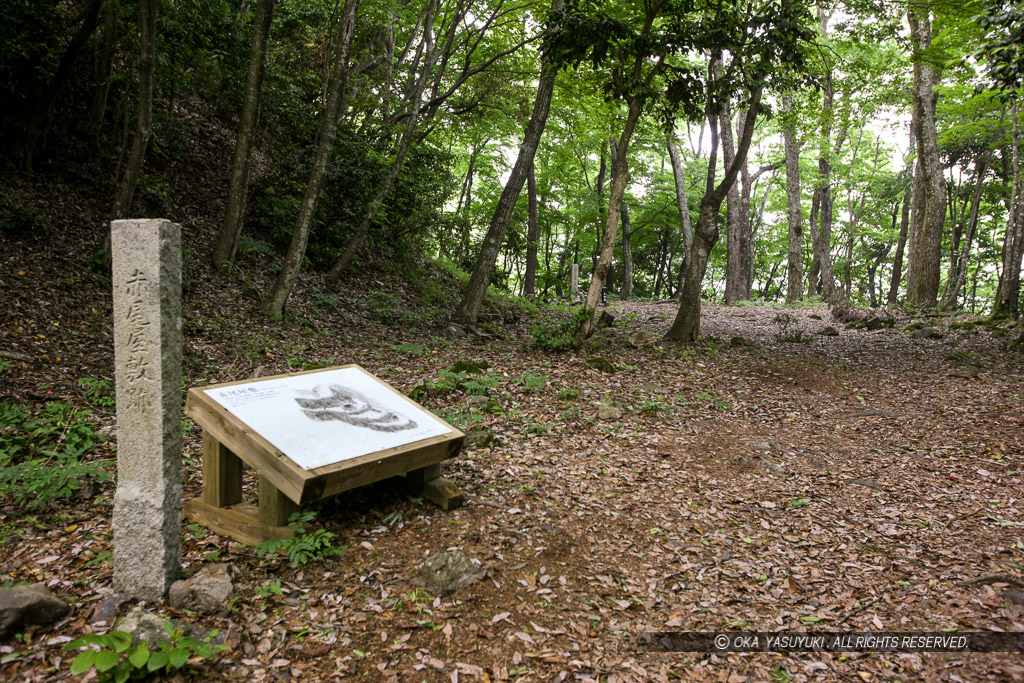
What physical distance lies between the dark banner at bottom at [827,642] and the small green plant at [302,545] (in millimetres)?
2043

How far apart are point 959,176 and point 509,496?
23.9 meters

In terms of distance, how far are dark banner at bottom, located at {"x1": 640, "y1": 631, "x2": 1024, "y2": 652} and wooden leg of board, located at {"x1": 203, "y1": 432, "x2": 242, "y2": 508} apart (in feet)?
9.44

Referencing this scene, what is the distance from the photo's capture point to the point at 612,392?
25.6 ft

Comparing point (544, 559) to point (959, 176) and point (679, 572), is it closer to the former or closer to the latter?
point (679, 572)

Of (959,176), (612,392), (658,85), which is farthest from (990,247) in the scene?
(612,392)

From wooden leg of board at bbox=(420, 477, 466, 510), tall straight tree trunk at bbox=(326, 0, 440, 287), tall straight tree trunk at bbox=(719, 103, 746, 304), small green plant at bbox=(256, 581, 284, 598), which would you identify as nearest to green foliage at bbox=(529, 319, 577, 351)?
tall straight tree trunk at bbox=(326, 0, 440, 287)

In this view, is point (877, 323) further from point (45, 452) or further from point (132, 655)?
point (45, 452)

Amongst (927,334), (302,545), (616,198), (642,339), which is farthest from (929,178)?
(302,545)

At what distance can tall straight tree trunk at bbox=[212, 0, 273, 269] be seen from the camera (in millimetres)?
8453

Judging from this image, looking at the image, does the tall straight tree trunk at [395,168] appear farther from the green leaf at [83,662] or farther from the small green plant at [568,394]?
the green leaf at [83,662]

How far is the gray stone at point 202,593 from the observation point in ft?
10.2

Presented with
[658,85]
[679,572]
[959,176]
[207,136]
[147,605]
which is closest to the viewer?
[147,605]

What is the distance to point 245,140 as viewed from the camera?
8.97 meters

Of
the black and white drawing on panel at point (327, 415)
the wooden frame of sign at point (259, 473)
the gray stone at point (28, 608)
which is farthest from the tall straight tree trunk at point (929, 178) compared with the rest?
the gray stone at point (28, 608)
